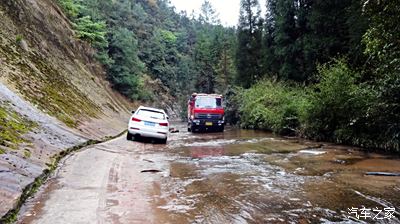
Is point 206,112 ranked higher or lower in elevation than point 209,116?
higher

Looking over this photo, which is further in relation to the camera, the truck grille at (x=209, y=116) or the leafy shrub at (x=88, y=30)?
the leafy shrub at (x=88, y=30)

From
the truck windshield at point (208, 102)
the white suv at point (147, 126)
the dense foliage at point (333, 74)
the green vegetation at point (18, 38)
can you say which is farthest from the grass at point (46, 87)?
the dense foliage at point (333, 74)

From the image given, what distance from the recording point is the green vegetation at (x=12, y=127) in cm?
874

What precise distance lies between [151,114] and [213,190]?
1011 cm

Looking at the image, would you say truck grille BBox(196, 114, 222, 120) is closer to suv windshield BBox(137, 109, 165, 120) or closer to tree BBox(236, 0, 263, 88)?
suv windshield BBox(137, 109, 165, 120)

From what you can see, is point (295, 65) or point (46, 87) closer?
point (46, 87)

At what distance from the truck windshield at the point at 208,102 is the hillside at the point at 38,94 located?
6.68 metres

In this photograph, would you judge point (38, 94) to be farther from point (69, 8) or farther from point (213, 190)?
point (69, 8)

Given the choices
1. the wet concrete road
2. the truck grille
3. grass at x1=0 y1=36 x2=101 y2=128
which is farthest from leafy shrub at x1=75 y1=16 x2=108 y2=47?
the wet concrete road

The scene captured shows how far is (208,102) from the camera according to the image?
26.0 m

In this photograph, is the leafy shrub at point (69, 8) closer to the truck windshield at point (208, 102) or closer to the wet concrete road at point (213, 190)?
the truck windshield at point (208, 102)

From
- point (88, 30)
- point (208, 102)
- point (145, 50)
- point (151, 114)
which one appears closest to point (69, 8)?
point (88, 30)

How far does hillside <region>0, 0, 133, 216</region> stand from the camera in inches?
326

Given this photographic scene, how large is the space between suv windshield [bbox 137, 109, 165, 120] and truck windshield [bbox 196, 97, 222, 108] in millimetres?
8490
